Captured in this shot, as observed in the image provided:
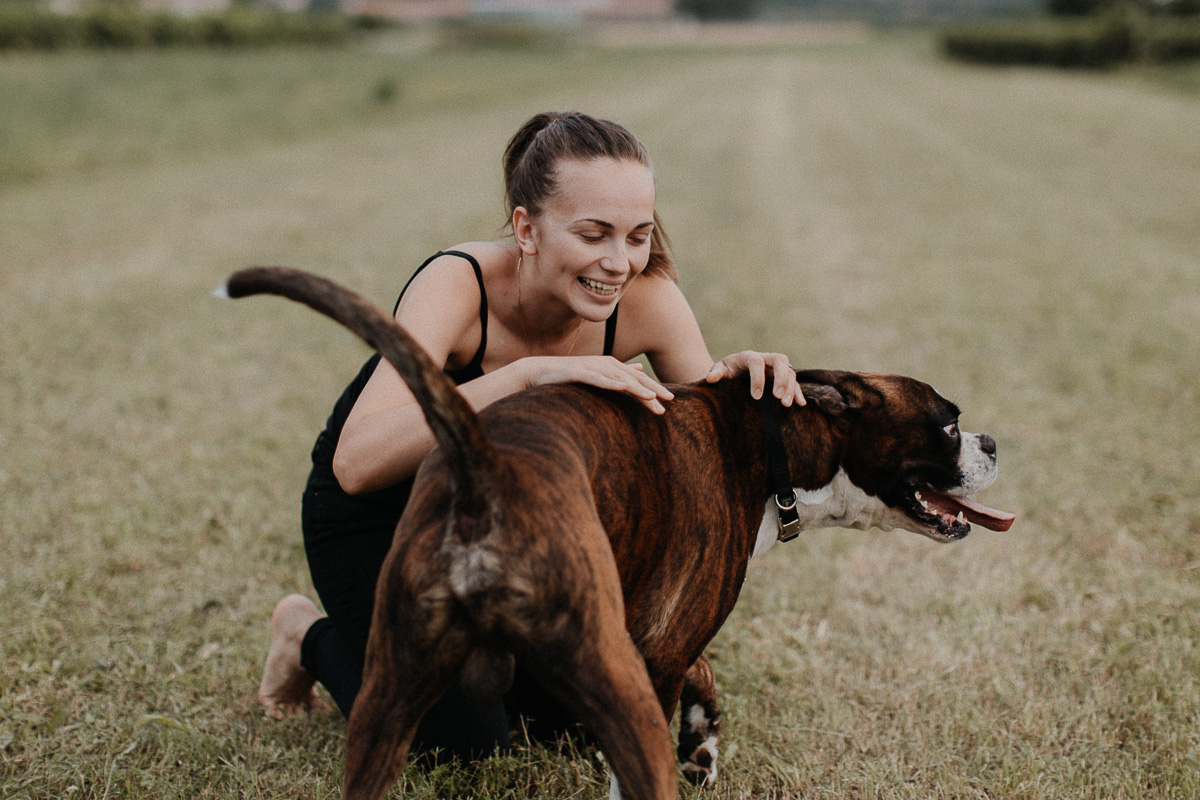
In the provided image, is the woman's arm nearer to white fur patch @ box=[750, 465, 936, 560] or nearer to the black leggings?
white fur patch @ box=[750, 465, 936, 560]

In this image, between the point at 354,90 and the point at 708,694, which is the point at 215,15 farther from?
the point at 708,694

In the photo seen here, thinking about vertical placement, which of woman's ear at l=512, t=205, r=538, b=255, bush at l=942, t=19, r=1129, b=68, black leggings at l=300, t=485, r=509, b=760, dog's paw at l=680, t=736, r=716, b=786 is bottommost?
bush at l=942, t=19, r=1129, b=68

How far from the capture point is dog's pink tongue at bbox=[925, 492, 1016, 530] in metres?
2.83

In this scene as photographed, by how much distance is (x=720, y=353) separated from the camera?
257 inches

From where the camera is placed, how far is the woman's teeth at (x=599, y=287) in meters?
2.58

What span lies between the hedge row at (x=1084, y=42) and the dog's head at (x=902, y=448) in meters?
40.7

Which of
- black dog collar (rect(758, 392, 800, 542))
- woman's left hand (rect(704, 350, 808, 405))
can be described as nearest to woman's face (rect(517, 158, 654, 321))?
woman's left hand (rect(704, 350, 808, 405))

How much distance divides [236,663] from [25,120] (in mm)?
13768

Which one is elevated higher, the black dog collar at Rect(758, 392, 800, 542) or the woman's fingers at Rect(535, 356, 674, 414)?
the woman's fingers at Rect(535, 356, 674, 414)

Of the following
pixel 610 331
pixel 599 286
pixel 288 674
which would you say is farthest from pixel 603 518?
pixel 288 674

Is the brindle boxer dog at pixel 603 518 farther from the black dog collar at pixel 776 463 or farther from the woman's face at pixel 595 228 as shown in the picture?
the woman's face at pixel 595 228

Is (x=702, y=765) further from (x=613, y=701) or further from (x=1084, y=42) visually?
(x=1084, y=42)

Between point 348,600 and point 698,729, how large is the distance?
45.4 inches

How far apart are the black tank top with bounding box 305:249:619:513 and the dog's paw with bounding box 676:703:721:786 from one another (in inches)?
43.5
